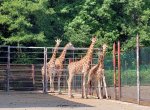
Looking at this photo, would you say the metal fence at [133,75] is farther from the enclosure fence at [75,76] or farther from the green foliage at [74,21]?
the green foliage at [74,21]

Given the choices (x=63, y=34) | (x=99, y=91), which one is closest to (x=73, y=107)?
(x=99, y=91)

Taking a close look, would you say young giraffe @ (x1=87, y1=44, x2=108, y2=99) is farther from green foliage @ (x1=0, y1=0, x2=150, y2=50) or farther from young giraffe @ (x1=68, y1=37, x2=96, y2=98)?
green foliage @ (x1=0, y1=0, x2=150, y2=50)

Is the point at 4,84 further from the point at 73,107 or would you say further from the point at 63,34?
the point at 73,107

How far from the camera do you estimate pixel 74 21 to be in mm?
35375

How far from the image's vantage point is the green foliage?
31.6 meters

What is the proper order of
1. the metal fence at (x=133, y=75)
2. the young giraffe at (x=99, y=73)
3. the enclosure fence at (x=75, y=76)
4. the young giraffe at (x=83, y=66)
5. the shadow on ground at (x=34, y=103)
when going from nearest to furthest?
the shadow on ground at (x=34, y=103), the metal fence at (x=133, y=75), the enclosure fence at (x=75, y=76), the young giraffe at (x=99, y=73), the young giraffe at (x=83, y=66)

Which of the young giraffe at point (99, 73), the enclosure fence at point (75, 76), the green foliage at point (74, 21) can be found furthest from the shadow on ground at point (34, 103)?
the green foliage at point (74, 21)

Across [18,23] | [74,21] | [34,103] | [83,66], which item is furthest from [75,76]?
[74,21]

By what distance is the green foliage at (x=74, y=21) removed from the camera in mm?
31578

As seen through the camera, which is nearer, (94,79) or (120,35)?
(94,79)

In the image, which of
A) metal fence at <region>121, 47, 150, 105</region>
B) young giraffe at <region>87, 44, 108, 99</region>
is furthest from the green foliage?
metal fence at <region>121, 47, 150, 105</region>

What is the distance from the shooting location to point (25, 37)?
31.0 m

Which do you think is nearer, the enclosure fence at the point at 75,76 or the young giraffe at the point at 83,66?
the enclosure fence at the point at 75,76

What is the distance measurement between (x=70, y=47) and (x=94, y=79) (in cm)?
427
